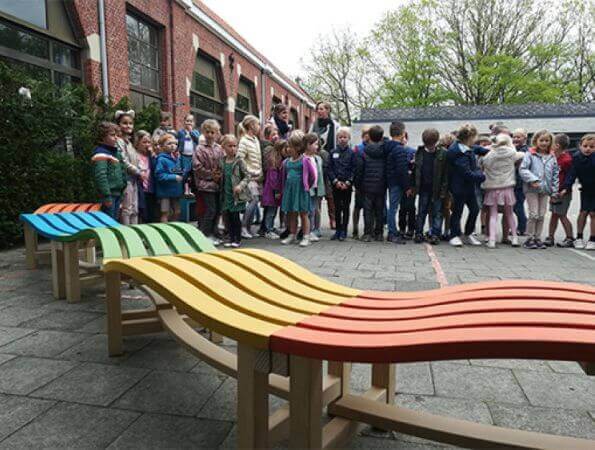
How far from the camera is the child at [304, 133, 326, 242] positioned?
7621 millimetres

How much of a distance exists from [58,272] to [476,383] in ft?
11.3

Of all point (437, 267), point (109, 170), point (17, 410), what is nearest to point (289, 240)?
point (437, 267)

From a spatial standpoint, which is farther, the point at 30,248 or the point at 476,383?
the point at 30,248

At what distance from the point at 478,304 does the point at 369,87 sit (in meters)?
41.4

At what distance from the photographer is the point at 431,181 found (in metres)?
7.76

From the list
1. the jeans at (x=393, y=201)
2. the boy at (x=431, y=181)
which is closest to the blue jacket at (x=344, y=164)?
the jeans at (x=393, y=201)

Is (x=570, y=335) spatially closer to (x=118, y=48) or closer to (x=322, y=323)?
(x=322, y=323)

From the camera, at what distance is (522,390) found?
2.45 meters

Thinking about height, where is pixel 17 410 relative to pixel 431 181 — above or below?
below

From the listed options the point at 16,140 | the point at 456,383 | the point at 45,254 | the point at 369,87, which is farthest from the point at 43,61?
the point at 369,87

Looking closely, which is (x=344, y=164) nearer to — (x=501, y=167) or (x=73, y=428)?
(x=501, y=167)

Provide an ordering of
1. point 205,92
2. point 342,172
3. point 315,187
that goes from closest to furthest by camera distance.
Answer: point 315,187 < point 342,172 < point 205,92

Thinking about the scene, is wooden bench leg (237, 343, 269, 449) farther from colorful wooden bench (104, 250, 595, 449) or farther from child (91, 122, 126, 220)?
child (91, 122, 126, 220)

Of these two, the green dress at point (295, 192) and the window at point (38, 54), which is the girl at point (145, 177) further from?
the window at point (38, 54)
